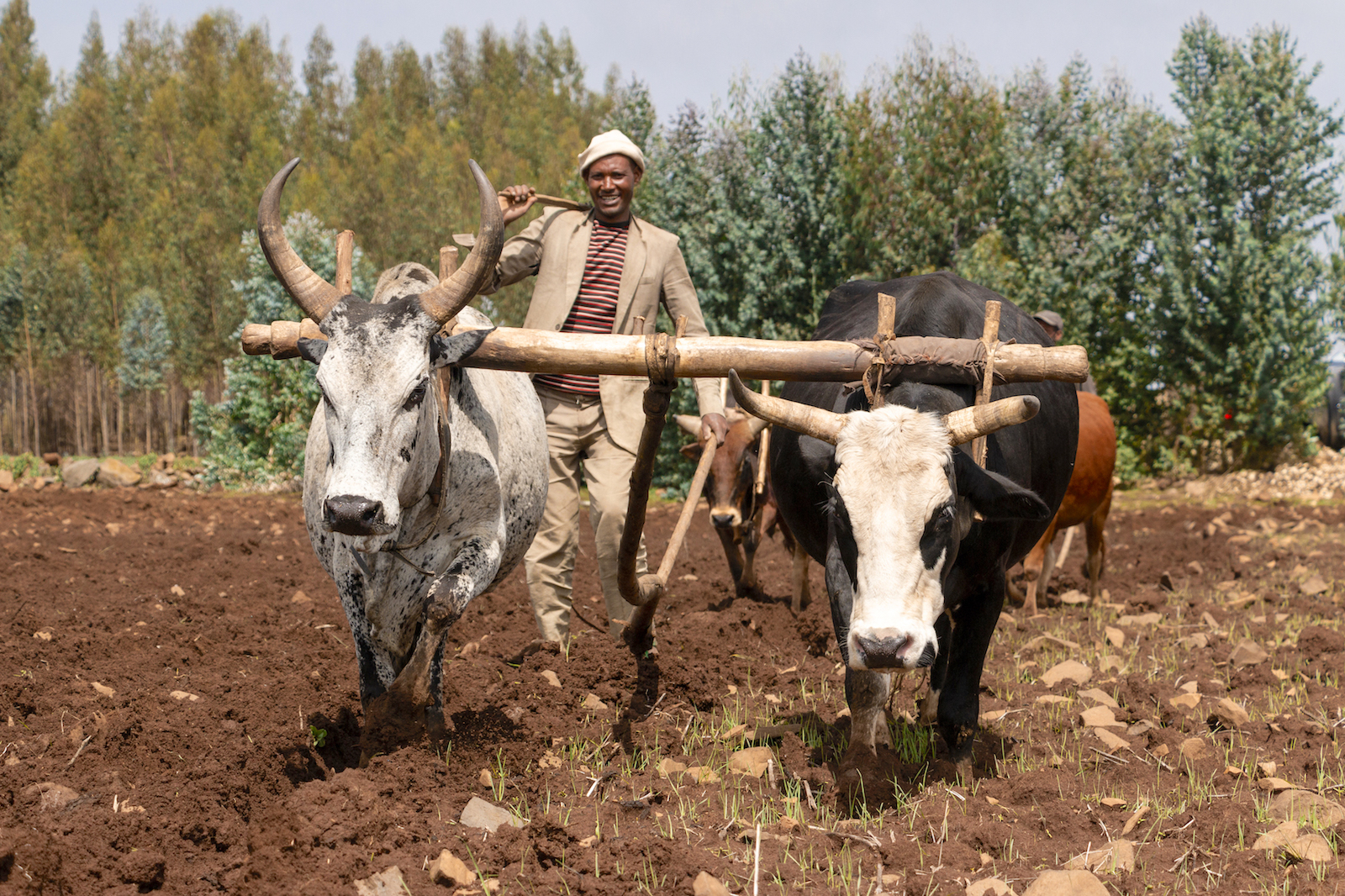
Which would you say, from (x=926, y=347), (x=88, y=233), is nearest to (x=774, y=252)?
(x=926, y=347)

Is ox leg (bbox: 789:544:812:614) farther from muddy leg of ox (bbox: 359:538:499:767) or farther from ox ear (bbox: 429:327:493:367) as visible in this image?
ox ear (bbox: 429:327:493:367)

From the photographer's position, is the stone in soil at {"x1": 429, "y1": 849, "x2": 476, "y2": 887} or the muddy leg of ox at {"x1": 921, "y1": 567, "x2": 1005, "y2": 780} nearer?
the stone in soil at {"x1": 429, "y1": 849, "x2": 476, "y2": 887}

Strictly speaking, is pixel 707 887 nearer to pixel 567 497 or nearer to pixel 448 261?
pixel 448 261

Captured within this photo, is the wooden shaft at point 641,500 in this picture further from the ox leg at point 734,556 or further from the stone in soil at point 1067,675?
the ox leg at point 734,556

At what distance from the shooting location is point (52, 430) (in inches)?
1293

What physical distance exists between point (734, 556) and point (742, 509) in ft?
2.14

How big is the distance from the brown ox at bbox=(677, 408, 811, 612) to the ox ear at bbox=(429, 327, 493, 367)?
4018mm

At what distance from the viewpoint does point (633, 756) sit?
12.7ft

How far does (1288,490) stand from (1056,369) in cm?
1819

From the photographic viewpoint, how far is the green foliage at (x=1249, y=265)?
19.0 meters

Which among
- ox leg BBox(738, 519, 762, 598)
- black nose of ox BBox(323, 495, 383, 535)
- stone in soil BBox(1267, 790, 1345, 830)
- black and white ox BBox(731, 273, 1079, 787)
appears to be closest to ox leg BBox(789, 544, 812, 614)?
ox leg BBox(738, 519, 762, 598)

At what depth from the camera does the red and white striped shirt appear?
17.9 feet

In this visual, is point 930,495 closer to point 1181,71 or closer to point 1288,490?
point 1288,490

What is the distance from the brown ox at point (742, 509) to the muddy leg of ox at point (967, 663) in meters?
3.02
